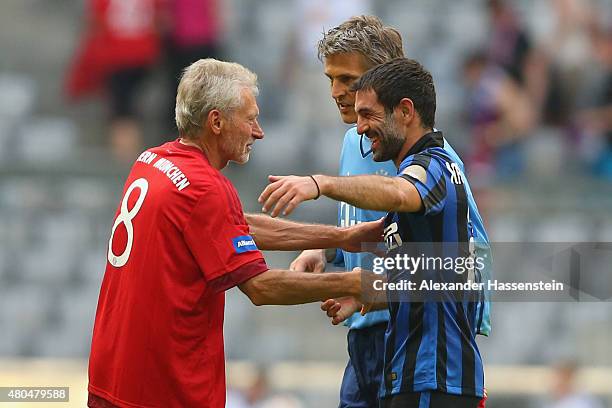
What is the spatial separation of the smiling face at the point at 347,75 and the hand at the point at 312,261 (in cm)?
62

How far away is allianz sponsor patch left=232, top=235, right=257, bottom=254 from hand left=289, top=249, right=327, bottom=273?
31.4 inches

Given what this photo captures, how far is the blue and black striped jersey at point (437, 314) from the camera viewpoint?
4.67 m

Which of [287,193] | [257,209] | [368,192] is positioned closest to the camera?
[287,193]

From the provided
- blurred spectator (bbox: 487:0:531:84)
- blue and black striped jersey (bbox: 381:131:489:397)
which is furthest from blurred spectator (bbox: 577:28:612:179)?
blue and black striped jersey (bbox: 381:131:489:397)

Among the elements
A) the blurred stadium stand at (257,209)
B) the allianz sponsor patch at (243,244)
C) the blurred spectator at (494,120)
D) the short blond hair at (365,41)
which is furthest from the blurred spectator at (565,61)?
the allianz sponsor patch at (243,244)

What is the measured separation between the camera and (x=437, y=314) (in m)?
4.71

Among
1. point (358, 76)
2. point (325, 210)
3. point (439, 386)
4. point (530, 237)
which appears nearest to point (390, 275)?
point (439, 386)

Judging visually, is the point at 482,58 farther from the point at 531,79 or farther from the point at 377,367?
the point at 377,367

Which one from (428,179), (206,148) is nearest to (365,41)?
(206,148)

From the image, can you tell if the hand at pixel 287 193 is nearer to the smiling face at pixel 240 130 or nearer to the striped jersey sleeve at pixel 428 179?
the striped jersey sleeve at pixel 428 179

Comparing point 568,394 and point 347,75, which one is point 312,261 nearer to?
point 347,75

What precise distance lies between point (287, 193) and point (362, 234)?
936mm

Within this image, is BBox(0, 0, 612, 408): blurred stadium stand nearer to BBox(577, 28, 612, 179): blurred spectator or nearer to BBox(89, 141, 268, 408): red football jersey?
BBox(577, 28, 612, 179): blurred spectator

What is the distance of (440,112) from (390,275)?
6.77 meters
